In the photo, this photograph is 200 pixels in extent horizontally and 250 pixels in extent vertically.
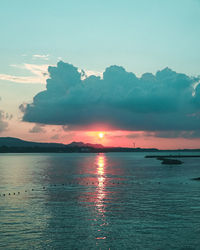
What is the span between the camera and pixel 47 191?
267ft

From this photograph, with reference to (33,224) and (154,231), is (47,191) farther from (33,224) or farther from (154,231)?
(154,231)

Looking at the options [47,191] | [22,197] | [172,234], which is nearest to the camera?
[172,234]

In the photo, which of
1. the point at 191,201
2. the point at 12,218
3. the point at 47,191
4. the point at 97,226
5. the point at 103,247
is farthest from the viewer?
the point at 47,191

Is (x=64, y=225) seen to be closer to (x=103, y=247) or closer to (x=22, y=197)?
(x=103, y=247)

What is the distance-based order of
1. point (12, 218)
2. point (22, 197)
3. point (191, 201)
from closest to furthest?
1. point (12, 218)
2. point (191, 201)
3. point (22, 197)

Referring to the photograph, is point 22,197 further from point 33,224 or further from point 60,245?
point 60,245

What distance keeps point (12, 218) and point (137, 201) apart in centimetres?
2681

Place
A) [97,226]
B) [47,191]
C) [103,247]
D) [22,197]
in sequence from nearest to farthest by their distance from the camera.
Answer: [103,247]
[97,226]
[22,197]
[47,191]

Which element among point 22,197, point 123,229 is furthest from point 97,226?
point 22,197

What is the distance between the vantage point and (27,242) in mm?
36938

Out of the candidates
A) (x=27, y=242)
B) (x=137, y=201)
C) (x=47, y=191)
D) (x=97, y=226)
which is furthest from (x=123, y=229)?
(x=47, y=191)

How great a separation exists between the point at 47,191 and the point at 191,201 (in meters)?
37.8

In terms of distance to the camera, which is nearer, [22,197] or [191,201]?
[191,201]

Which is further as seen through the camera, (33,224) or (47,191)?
(47,191)
